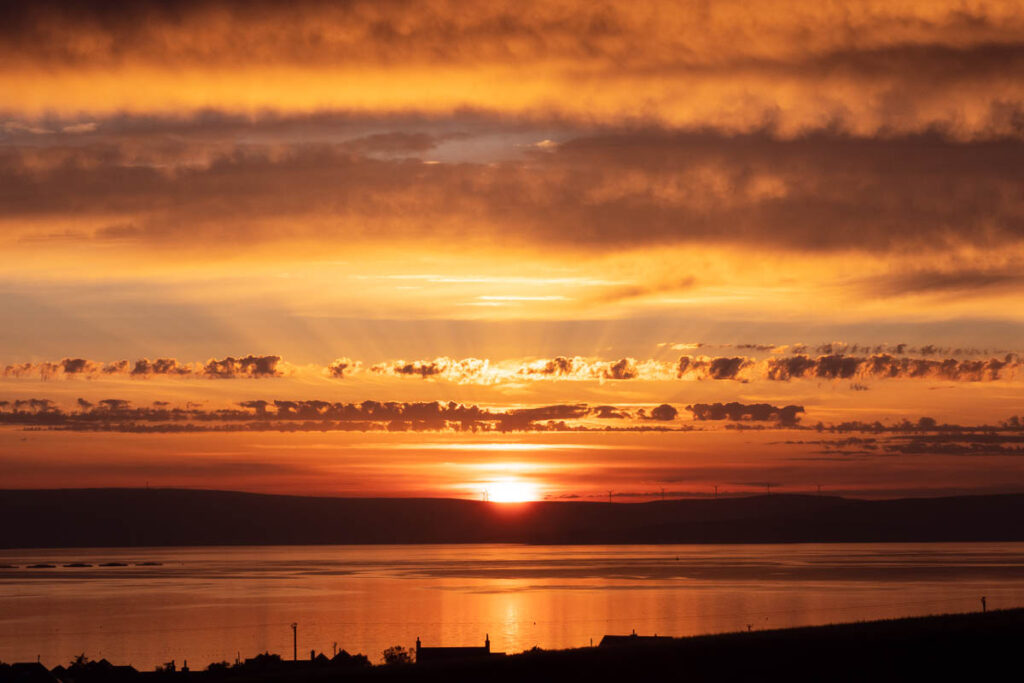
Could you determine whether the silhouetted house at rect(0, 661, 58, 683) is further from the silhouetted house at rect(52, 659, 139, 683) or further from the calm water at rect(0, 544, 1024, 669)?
the calm water at rect(0, 544, 1024, 669)

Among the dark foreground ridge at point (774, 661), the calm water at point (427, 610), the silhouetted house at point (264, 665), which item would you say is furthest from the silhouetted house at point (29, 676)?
the calm water at point (427, 610)

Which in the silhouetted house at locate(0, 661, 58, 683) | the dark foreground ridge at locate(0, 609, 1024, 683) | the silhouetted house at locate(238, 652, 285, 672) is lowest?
the dark foreground ridge at locate(0, 609, 1024, 683)

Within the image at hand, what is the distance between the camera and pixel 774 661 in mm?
41219

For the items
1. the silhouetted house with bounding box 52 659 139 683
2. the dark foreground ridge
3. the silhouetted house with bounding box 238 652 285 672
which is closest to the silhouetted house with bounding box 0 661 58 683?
the dark foreground ridge

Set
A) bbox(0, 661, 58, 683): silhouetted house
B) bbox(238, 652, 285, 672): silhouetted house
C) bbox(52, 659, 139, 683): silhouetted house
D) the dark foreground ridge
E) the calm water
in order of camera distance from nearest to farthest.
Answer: the dark foreground ridge → bbox(0, 661, 58, 683): silhouetted house → bbox(52, 659, 139, 683): silhouetted house → bbox(238, 652, 285, 672): silhouetted house → the calm water

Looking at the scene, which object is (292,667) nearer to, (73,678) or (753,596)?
(73,678)

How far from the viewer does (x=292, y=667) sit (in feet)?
184

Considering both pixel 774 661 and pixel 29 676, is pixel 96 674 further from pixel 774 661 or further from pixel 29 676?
pixel 774 661

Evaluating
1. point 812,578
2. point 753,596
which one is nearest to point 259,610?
point 753,596

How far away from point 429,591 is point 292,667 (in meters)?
125

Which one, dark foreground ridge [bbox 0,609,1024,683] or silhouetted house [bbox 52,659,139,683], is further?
silhouetted house [bbox 52,659,139,683]

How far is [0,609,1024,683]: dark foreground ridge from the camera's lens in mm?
39469

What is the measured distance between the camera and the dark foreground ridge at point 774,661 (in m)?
39.5

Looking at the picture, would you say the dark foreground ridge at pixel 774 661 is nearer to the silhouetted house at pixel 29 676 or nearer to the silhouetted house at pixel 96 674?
the silhouetted house at pixel 29 676
